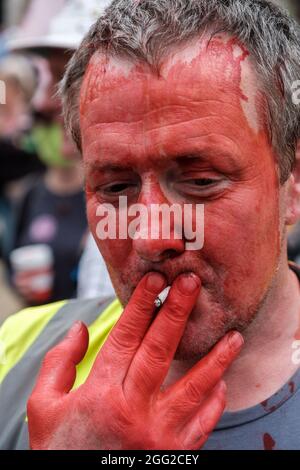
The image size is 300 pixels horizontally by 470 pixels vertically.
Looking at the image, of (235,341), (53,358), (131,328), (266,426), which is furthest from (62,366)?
(266,426)

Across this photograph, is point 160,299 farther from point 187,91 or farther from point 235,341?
point 187,91

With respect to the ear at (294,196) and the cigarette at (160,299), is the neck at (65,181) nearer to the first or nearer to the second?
the ear at (294,196)

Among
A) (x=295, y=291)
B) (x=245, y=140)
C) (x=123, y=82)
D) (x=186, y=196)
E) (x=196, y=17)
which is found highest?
(x=196, y=17)

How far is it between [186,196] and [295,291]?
507 mm

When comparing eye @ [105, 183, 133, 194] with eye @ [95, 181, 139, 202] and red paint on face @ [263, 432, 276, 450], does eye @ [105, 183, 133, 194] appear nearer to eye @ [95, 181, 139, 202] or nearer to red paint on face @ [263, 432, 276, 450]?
eye @ [95, 181, 139, 202]

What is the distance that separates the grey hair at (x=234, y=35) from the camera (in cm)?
193

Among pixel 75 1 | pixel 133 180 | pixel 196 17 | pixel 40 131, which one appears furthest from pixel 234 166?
pixel 40 131

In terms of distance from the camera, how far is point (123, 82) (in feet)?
6.24

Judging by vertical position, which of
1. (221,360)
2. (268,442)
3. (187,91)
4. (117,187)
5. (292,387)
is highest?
(187,91)

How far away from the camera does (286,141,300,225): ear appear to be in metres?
2.09

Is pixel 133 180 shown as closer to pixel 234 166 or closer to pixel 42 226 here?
pixel 234 166

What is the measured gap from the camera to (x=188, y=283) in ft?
5.96

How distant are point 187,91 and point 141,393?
0.74 metres

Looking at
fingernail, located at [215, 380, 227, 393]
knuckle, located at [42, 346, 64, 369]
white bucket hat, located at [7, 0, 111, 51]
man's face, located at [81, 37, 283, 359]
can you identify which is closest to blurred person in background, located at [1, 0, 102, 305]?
white bucket hat, located at [7, 0, 111, 51]
